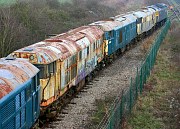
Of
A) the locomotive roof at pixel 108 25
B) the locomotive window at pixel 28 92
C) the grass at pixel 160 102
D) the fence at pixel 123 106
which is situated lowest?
the grass at pixel 160 102

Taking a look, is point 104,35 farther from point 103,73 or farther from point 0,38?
point 0,38

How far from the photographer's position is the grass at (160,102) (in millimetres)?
15942

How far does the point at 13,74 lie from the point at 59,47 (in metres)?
6.25

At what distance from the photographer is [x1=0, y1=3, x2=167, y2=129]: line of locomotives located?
10.4 metres

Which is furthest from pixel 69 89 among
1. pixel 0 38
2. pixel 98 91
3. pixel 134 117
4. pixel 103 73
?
pixel 0 38

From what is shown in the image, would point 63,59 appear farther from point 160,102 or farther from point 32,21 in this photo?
point 32,21

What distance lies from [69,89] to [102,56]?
748 cm

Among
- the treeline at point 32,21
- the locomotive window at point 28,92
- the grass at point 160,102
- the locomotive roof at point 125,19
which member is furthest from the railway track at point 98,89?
the treeline at point 32,21

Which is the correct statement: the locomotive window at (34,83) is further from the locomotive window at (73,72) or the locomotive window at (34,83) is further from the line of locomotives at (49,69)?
the locomotive window at (73,72)

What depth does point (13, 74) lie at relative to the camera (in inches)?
426

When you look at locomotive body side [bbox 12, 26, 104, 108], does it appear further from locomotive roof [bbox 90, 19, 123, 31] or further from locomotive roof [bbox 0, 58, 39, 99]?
locomotive roof [bbox 90, 19, 123, 31]

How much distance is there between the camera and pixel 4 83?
390 inches

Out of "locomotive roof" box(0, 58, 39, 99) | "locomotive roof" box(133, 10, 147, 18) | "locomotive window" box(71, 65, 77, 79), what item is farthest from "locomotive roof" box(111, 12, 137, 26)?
"locomotive roof" box(0, 58, 39, 99)

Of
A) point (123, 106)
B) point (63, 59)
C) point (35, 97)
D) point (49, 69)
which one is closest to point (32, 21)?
point (63, 59)
